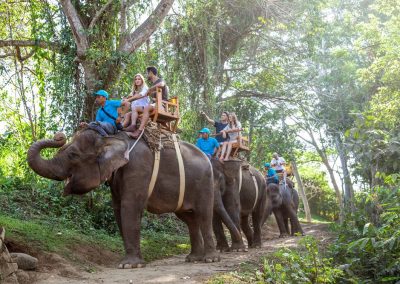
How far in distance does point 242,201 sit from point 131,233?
5.30 m

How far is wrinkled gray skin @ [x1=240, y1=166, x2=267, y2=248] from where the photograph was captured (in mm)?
12490

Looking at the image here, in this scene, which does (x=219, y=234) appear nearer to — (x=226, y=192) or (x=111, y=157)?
(x=226, y=192)

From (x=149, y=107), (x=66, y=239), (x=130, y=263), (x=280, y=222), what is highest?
(x=149, y=107)

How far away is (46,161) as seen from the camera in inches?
278

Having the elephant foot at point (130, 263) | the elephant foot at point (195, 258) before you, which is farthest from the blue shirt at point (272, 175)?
the elephant foot at point (130, 263)

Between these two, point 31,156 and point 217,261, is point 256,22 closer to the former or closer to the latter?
point 217,261

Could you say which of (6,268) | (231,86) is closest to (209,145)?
(6,268)

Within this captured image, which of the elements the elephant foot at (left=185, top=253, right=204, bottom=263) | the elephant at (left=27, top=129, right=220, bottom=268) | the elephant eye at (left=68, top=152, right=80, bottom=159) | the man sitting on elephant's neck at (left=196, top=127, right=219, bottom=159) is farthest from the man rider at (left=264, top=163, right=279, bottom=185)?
the elephant eye at (left=68, top=152, right=80, bottom=159)

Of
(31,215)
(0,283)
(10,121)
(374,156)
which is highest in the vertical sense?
(10,121)

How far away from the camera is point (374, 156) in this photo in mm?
7934

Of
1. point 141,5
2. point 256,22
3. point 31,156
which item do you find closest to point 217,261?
point 31,156

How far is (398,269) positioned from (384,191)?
1100 mm

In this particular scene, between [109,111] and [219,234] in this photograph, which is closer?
[109,111]

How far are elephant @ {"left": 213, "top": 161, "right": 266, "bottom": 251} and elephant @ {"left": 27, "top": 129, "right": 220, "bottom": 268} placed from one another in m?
2.08
